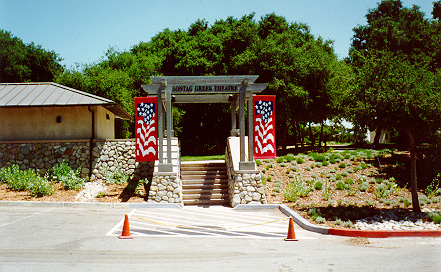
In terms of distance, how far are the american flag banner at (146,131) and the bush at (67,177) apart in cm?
347

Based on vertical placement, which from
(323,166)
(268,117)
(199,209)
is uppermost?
(268,117)

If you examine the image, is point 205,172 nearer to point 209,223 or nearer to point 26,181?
point 209,223

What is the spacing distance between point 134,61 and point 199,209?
2818 cm

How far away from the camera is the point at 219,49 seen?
37.2 meters

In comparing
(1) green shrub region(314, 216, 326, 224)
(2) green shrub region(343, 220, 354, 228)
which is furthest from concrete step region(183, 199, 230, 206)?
(2) green shrub region(343, 220, 354, 228)

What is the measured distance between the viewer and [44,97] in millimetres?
18016

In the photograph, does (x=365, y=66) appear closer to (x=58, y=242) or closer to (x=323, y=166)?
(x=323, y=166)

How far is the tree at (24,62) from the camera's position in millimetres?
37125

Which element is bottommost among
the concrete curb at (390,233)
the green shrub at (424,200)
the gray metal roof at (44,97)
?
the concrete curb at (390,233)

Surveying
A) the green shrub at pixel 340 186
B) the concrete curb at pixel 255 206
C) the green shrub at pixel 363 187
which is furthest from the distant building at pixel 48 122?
the green shrub at pixel 363 187

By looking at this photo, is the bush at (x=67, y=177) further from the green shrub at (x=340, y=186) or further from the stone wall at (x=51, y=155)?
the green shrub at (x=340, y=186)

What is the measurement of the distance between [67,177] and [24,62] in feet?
96.5

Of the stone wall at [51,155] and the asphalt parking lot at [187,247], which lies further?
the stone wall at [51,155]

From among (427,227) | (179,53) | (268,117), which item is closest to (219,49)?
(179,53)
